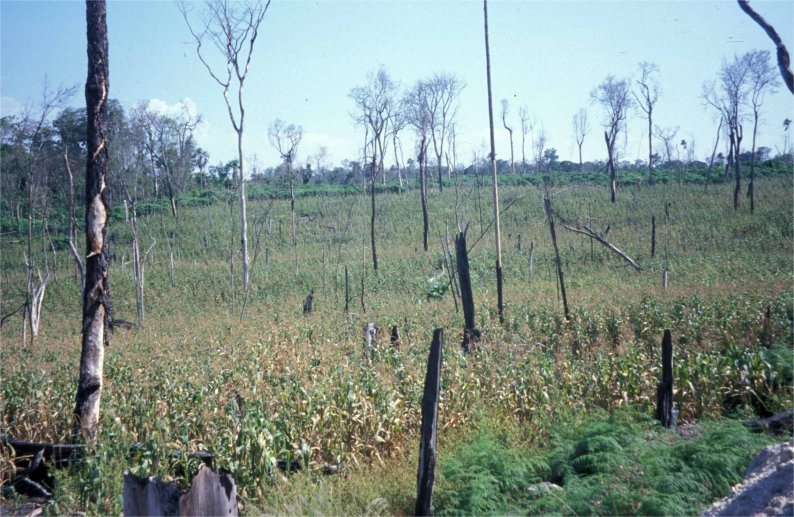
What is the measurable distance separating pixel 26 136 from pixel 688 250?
111ft

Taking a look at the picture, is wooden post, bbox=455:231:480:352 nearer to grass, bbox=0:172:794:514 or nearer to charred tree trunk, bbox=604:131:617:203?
grass, bbox=0:172:794:514

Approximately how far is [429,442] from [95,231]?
17.9 feet

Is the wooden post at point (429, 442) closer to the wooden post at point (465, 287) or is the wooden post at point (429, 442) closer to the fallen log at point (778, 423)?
the fallen log at point (778, 423)

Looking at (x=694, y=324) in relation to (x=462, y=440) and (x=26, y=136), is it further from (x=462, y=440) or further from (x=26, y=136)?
(x=26, y=136)

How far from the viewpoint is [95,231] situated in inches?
307

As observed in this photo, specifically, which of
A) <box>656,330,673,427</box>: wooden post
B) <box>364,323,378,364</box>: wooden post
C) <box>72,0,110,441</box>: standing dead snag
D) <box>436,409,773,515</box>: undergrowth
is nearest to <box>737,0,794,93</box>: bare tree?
<box>656,330,673,427</box>: wooden post

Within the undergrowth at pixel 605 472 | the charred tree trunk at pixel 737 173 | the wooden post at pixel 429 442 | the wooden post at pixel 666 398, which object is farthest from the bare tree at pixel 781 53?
the charred tree trunk at pixel 737 173

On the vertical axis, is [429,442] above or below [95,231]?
below

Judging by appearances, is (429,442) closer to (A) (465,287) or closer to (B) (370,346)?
(B) (370,346)

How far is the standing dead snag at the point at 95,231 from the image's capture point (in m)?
7.67

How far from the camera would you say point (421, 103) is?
50.2 meters

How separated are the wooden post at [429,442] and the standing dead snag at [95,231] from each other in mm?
4682

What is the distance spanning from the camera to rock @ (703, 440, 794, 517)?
4.36m

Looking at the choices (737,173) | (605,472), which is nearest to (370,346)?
(605,472)
